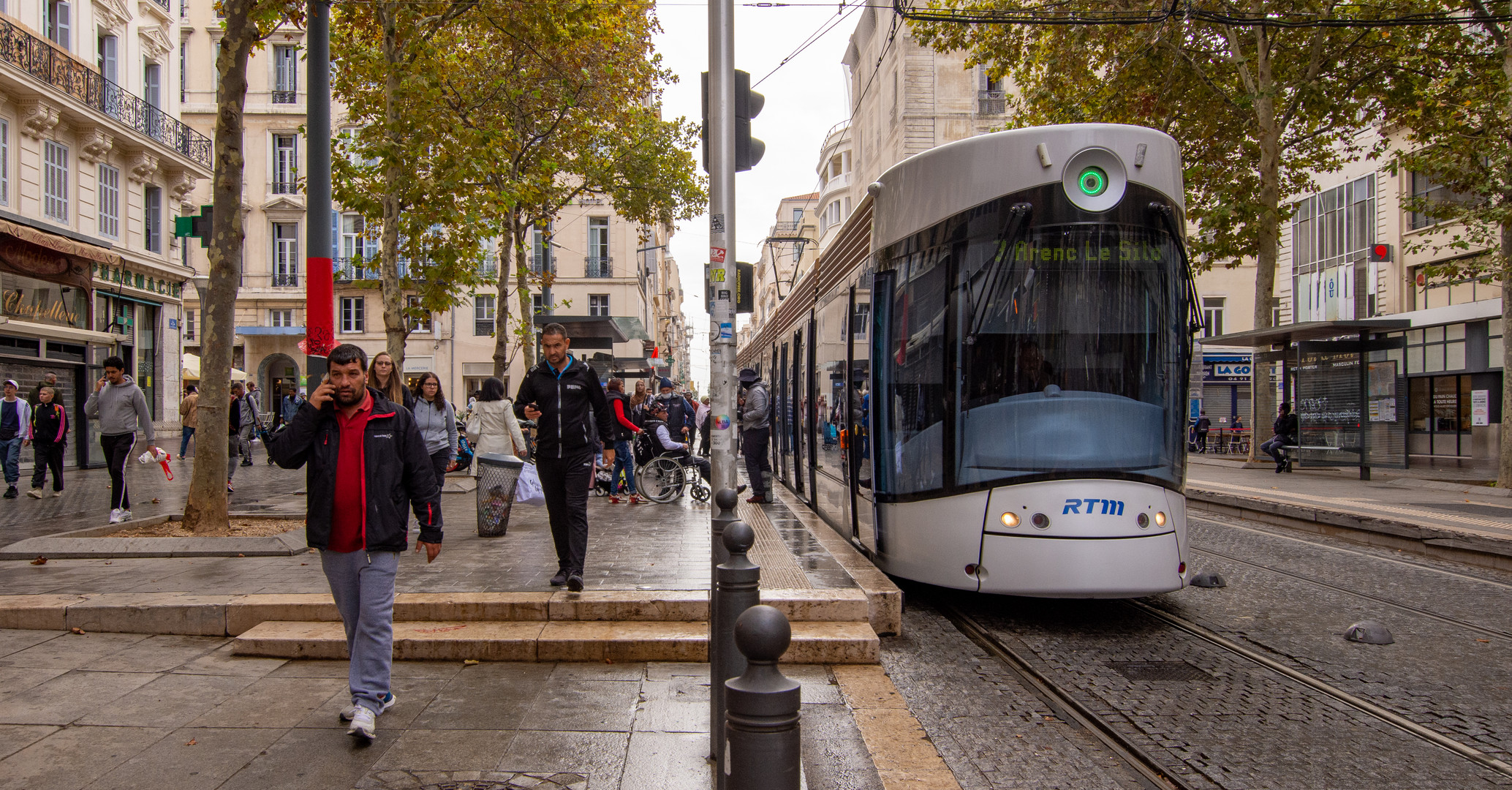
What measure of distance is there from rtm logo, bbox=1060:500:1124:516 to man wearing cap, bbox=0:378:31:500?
43.9 ft

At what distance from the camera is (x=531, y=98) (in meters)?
20.0

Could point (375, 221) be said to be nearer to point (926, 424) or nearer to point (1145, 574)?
point (926, 424)

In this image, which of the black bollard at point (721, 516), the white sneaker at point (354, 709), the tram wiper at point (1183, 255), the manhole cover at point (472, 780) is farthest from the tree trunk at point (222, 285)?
the tram wiper at point (1183, 255)

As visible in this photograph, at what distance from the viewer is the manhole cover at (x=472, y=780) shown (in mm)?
3508

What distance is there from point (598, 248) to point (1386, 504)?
36.2 meters

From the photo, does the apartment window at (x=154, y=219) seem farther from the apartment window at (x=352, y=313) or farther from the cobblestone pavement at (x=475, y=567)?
the apartment window at (x=352, y=313)

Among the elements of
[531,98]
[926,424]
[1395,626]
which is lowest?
[1395,626]

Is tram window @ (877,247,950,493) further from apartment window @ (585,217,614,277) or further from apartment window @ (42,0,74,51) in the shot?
apartment window @ (585,217,614,277)

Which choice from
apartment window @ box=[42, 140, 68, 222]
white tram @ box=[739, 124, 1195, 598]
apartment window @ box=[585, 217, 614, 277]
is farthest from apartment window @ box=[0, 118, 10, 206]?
apartment window @ box=[585, 217, 614, 277]

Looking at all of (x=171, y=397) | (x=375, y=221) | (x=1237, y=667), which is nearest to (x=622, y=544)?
(x=1237, y=667)

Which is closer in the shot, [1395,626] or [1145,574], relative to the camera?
[1145,574]

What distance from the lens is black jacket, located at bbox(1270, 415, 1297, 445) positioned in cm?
2119

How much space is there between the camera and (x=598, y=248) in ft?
147

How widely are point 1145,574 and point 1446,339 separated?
25178 millimetres
